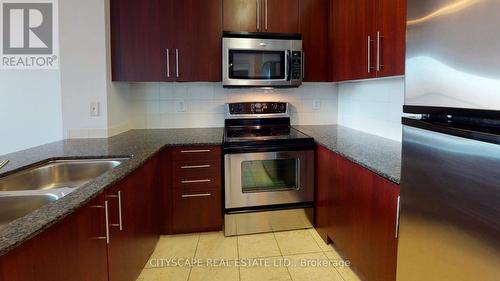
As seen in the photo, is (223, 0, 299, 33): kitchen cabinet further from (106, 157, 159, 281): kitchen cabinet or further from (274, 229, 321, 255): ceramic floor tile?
(274, 229, 321, 255): ceramic floor tile

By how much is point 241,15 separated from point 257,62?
436mm

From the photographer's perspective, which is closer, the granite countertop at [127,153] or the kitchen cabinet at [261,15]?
the granite countertop at [127,153]

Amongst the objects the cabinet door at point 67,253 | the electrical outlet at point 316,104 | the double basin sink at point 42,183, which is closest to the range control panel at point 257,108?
the electrical outlet at point 316,104

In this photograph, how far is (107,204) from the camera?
4.56 feet

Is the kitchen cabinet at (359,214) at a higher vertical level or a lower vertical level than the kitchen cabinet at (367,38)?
lower

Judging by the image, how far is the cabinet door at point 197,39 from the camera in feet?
8.74

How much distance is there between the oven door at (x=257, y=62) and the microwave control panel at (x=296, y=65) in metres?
0.03

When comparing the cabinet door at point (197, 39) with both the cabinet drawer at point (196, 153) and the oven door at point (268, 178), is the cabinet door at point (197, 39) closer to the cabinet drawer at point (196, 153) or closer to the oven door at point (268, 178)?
the cabinet drawer at point (196, 153)

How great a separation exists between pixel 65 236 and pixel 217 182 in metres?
1.56

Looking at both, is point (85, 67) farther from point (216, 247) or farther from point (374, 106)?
point (374, 106)

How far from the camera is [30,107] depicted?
251cm

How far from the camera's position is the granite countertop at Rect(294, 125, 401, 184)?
159 cm

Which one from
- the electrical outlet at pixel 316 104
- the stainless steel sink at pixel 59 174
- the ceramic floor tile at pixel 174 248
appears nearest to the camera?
the stainless steel sink at pixel 59 174

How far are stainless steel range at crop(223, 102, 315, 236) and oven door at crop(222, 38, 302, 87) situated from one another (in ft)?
1.57
